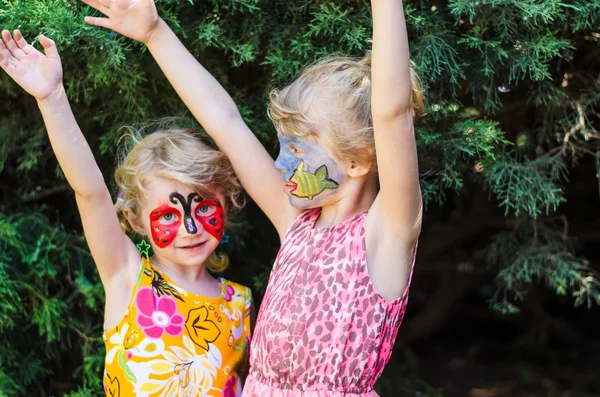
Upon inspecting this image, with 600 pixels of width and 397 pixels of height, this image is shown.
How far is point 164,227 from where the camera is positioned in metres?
2.44

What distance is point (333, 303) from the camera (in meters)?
2.15

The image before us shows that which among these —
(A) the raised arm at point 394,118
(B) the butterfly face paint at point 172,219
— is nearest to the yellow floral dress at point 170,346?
(B) the butterfly face paint at point 172,219

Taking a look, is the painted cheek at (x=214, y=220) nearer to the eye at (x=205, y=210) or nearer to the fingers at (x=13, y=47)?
the eye at (x=205, y=210)

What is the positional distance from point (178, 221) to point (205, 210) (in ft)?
0.30

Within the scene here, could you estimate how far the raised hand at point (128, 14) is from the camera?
2.40 meters

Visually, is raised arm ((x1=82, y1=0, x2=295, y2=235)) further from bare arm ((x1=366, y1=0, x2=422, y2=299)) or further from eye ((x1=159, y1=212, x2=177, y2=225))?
bare arm ((x1=366, y1=0, x2=422, y2=299))

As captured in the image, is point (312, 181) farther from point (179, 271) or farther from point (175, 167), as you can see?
point (179, 271)

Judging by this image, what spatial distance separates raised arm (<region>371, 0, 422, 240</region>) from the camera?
191 cm

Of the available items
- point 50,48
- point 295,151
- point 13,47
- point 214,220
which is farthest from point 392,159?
point 13,47

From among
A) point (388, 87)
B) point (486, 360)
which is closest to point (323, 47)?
point (388, 87)

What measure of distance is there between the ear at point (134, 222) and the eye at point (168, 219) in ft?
0.41

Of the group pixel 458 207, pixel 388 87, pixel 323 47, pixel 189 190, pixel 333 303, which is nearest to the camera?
pixel 388 87

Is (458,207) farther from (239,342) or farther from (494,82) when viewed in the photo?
(239,342)

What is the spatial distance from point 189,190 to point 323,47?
2.19 ft
